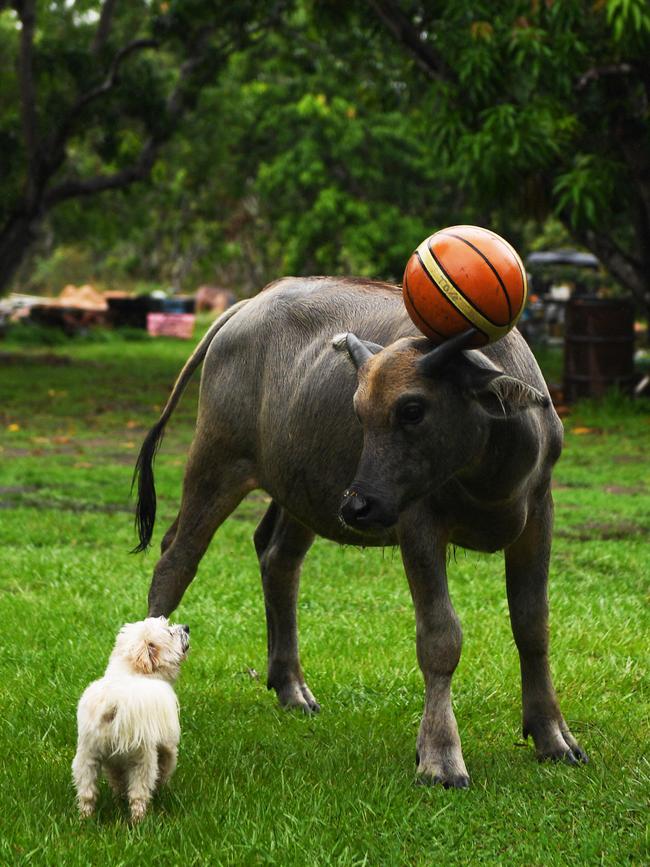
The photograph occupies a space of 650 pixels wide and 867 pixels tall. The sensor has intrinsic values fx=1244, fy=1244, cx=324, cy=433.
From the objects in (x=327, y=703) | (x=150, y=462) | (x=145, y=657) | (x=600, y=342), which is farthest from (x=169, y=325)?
(x=145, y=657)

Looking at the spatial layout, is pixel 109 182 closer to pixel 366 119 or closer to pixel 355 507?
pixel 366 119

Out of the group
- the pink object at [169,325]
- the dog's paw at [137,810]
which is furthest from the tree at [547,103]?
the pink object at [169,325]

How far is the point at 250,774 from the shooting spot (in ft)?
16.7

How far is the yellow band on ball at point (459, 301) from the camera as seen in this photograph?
452 cm

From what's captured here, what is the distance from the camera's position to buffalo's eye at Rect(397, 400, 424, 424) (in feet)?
14.9

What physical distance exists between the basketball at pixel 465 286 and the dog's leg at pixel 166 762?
185 cm

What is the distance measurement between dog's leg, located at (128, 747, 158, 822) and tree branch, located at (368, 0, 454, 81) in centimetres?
1522

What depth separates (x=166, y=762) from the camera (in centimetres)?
476

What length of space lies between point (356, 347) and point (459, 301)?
0.53 m

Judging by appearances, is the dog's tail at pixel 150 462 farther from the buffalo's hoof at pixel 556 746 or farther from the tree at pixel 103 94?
the tree at pixel 103 94

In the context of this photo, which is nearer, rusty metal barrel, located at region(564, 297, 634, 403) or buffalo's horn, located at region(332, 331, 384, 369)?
buffalo's horn, located at region(332, 331, 384, 369)

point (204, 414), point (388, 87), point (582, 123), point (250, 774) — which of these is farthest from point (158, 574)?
point (388, 87)

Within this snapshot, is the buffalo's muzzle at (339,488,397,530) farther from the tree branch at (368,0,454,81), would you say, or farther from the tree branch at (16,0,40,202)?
the tree branch at (16,0,40,202)

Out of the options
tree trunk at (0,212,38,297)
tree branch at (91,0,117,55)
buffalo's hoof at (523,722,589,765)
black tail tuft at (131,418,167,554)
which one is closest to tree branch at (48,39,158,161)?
tree branch at (91,0,117,55)
